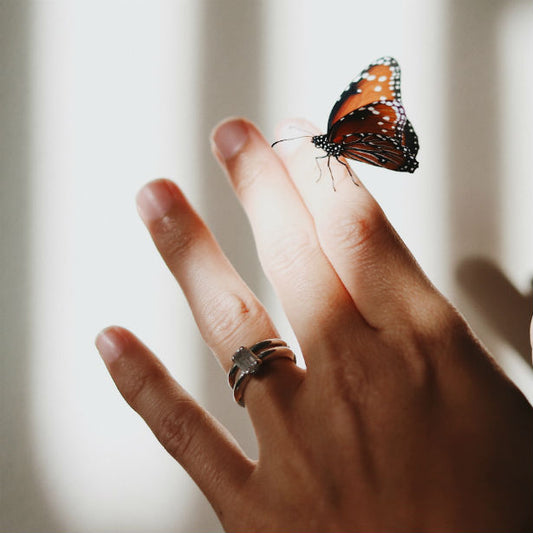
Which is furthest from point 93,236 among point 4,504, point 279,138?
point 4,504

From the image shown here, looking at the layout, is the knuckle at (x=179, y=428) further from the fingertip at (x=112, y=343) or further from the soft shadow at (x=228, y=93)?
the soft shadow at (x=228, y=93)

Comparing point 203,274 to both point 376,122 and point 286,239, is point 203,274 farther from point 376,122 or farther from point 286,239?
point 376,122

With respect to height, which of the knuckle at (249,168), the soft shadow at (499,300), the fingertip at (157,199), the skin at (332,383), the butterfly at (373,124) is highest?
the fingertip at (157,199)

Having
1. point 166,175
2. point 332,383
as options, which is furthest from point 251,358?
point 166,175

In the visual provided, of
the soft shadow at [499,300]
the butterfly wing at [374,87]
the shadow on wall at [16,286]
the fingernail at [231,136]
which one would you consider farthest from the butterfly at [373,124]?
the shadow on wall at [16,286]

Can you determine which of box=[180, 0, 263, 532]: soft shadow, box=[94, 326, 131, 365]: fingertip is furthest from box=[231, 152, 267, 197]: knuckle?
box=[94, 326, 131, 365]: fingertip

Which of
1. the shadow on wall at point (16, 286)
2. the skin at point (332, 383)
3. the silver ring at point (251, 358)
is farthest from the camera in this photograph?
the shadow on wall at point (16, 286)
